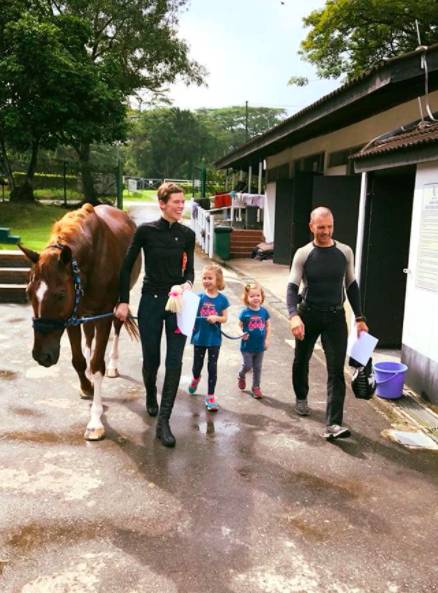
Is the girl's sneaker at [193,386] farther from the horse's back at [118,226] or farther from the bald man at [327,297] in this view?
the horse's back at [118,226]

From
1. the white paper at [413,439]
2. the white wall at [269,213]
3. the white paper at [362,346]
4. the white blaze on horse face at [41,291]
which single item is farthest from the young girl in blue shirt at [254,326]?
the white wall at [269,213]

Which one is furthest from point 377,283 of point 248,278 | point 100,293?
point 248,278

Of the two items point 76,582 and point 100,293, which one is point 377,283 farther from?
point 76,582

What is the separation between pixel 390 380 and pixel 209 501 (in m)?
2.55

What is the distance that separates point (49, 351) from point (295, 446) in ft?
6.64

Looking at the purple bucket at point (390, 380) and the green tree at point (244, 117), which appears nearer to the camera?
the purple bucket at point (390, 380)

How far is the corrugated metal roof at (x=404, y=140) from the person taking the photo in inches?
202

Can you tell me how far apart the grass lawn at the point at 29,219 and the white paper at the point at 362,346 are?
40.5 ft

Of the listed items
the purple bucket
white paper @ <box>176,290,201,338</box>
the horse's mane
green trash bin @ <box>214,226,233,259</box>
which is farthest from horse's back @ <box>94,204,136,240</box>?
green trash bin @ <box>214,226,233,259</box>

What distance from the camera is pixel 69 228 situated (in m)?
4.18

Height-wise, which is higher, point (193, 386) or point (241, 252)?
point (241, 252)

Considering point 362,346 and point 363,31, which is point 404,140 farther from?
point 363,31

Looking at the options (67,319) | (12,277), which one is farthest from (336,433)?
(12,277)

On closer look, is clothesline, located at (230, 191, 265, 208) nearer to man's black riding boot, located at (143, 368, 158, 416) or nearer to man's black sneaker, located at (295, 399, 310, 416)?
man's black sneaker, located at (295, 399, 310, 416)
